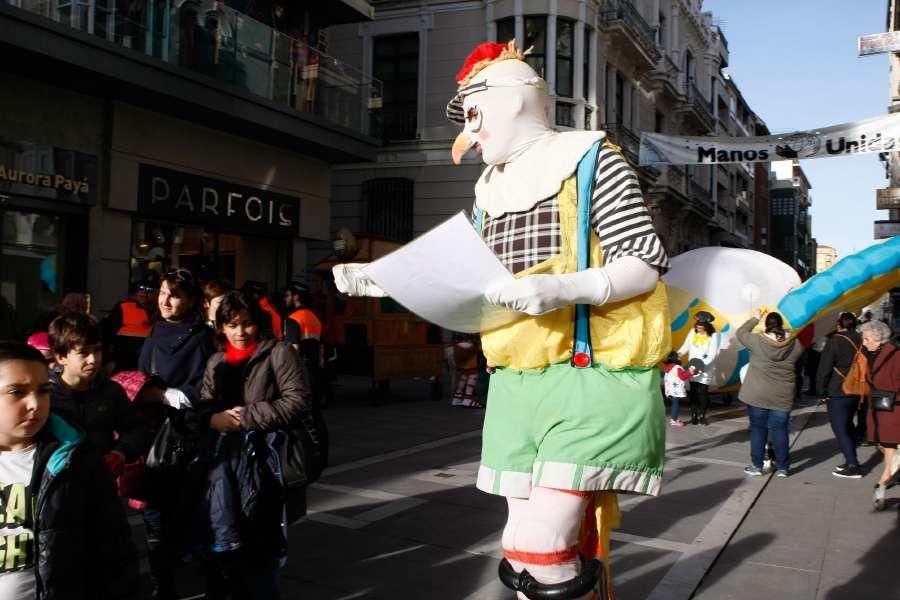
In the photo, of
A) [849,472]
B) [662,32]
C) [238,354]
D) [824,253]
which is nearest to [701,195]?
[662,32]

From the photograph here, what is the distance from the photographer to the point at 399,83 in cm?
2198

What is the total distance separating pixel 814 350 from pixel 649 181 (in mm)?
11309

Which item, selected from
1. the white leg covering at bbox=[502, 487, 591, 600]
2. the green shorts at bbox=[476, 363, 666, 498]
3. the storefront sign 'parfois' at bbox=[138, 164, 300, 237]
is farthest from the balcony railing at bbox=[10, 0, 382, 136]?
the white leg covering at bbox=[502, 487, 591, 600]

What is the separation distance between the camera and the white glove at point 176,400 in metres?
3.74

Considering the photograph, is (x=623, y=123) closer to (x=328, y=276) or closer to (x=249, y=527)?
(x=328, y=276)

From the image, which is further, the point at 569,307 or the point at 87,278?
the point at 87,278

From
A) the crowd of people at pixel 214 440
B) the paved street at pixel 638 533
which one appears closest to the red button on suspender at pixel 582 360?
the crowd of people at pixel 214 440

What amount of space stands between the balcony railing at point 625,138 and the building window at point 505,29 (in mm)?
4675

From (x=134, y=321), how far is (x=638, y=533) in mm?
4251

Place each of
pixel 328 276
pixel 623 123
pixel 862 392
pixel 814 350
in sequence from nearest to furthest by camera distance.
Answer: pixel 862 392
pixel 328 276
pixel 814 350
pixel 623 123

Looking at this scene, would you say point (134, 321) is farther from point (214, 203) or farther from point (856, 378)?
point (856, 378)

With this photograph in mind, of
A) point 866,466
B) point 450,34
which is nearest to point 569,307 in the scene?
point 866,466

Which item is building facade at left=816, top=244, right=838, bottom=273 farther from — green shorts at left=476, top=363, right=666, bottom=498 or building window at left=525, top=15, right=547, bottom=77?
green shorts at left=476, top=363, right=666, bottom=498

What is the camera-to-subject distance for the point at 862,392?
8.30m
